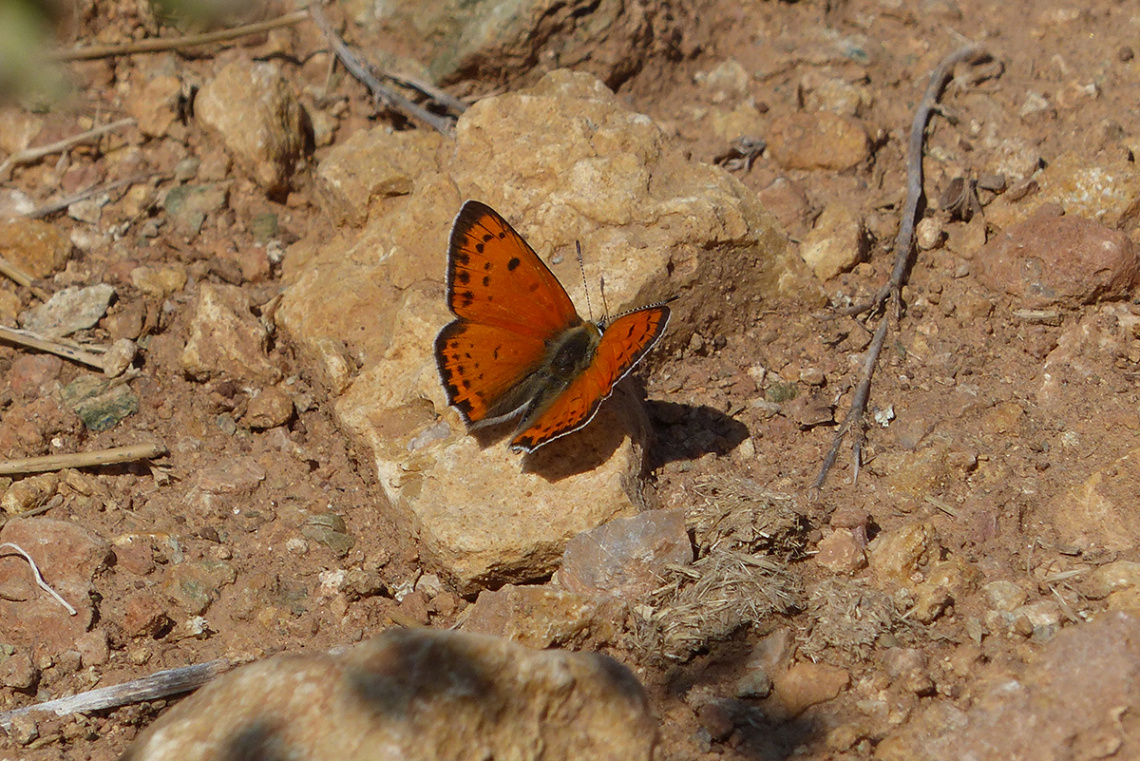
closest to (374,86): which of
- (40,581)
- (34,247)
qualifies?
(34,247)

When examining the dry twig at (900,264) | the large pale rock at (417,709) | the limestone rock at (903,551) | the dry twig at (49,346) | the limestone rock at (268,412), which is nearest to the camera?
the large pale rock at (417,709)

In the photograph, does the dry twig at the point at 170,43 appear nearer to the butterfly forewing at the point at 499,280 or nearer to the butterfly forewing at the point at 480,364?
the butterfly forewing at the point at 499,280

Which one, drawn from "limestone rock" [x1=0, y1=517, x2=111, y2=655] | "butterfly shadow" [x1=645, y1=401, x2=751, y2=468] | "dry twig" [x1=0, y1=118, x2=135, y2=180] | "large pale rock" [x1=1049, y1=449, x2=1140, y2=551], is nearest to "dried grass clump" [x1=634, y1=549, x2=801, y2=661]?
"butterfly shadow" [x1=645, y1=401, x2=751, y2=468]

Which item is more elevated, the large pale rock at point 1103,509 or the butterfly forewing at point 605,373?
the butterfly forewing at point 605,373

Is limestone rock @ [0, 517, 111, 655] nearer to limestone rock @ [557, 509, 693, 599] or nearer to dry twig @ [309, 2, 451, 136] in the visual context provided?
limestone rock @ [557, 509, 693, 599]

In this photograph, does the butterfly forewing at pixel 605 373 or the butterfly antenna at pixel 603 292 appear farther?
the butterfly antenna at pixel 603 292

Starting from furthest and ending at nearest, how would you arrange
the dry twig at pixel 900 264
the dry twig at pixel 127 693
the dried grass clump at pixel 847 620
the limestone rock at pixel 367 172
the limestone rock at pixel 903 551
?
the limestone rock at pixel 367 172 → the dry twig at pixel 900 264 → the limestone rock at pixel 903 551 → the dry twig at pixel 127 693 → the dried grass clump at pixel 847 620

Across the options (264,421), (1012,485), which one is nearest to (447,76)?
(264,421)

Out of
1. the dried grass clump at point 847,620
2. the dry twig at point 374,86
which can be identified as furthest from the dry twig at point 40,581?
the dry twig at point 374,86

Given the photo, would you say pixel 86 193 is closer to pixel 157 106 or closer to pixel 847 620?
pixel 157 106

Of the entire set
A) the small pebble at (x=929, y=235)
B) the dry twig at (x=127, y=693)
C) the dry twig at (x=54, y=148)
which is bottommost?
the dry twig at (x=127, y=693)
